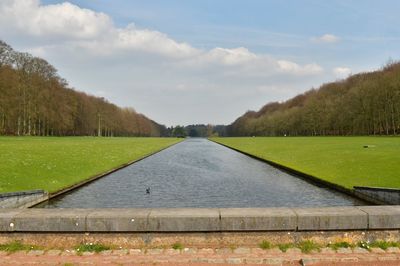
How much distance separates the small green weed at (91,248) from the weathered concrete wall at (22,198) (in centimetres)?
855

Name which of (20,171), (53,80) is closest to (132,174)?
(20,171)

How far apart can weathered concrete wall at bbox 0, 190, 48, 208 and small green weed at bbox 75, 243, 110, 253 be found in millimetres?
8553

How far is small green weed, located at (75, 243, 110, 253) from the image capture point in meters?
6.95

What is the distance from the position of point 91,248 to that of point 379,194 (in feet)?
43.3

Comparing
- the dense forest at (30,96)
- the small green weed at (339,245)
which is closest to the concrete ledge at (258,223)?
the small green weed at (339,245)

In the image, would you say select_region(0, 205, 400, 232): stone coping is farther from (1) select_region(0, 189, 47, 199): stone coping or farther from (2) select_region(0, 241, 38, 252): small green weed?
(1) select_region(0, 189, 47, 199): stone coping

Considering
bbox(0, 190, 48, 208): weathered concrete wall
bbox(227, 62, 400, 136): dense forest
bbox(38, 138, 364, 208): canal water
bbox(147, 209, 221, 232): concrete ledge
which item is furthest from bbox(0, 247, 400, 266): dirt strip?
bbox(227, 62, 400, 136): dense forest

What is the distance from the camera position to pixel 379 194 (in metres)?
16.2

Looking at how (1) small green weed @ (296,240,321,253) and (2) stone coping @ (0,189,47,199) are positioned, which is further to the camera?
(2) stone coping @ (0,189,47,199)

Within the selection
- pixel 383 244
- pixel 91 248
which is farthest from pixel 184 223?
pixel 383 244

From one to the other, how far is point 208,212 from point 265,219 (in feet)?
3.55

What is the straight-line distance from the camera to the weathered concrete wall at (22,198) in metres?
14.4

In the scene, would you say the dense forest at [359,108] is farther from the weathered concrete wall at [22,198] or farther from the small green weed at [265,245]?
the small green weed at [265,245]

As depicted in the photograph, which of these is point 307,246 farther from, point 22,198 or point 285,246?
point 22,198
